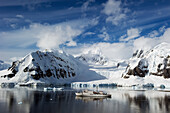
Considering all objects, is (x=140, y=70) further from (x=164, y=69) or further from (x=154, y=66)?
(x=164, y=69)

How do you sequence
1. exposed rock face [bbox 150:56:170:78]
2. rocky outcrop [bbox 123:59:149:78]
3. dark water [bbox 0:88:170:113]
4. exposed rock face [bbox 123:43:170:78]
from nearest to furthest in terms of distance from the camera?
dark water [bbox 0:88:170:113]
exposed rock face [bbox 150:56:170:78]
exposed rock face [bbox 123:43:170:78]
rocky outcrop [bbox 123:59:149:78]

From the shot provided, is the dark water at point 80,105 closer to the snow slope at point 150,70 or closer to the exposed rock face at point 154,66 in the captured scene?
the snow slope at point 150,70

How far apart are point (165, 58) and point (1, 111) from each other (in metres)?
159

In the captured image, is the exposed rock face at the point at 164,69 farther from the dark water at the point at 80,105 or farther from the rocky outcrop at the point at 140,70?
the dark water at the point at 80,105

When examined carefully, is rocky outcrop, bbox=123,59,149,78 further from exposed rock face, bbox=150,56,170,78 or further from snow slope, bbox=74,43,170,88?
exposed rock face, bbox=150,56,170,78

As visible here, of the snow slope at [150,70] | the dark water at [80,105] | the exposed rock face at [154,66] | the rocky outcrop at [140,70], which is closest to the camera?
the dark water at [80,105]

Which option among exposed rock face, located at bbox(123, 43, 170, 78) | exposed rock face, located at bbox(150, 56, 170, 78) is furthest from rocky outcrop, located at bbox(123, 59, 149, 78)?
exposed rock face, located at bbox(150, 56, 170, 78)

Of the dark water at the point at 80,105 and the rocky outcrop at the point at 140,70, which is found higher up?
the rocky outcrop at the point at 140,70

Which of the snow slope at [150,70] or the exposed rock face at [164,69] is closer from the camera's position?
the snow slope at [150,70]

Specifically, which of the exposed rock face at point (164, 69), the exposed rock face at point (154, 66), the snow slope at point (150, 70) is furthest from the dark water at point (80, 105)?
the exposed rock face at point (164, 69)

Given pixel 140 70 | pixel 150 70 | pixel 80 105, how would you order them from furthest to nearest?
pixel 150 70, pixel 140 70, pixel 80 105

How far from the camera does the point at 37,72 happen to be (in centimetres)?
17662

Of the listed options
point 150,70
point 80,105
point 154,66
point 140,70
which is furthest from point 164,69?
point 80,105

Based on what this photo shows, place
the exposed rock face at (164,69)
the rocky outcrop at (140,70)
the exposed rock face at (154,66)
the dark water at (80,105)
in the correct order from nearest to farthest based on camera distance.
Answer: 1. the dark water at (80,105)
2. the exposed rock face at (164,69)
3. the exposed rock face at (154,66)
4. the rocky outcrop at (140,70)
